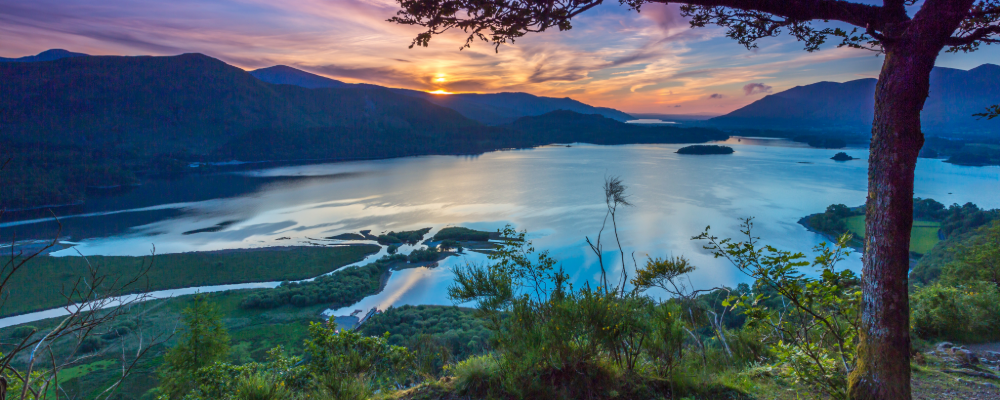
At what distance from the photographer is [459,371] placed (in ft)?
11.7

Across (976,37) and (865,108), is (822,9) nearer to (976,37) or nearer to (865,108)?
(976,37)

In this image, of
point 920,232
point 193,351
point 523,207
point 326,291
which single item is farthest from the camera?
point 523,207

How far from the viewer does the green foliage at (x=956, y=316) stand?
5.46m

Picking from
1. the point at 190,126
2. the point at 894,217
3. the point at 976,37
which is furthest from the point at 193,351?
the point at 190,126

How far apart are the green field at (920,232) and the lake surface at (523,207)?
2.26 m

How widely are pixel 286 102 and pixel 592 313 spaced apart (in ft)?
426

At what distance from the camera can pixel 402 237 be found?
27.1m

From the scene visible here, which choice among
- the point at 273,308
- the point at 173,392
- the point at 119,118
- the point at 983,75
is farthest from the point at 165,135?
the point at 983,75

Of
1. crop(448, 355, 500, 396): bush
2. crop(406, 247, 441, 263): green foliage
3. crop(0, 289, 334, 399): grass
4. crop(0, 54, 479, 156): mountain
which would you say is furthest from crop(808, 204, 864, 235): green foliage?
crop(0, 54, 479, 156): mountain

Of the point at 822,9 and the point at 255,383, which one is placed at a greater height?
the point at 822,9

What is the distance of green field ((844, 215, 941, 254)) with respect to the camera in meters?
21.5

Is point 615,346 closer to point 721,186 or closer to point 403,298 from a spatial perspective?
point 403,298

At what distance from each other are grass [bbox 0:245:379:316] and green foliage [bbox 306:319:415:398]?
59.4 ft

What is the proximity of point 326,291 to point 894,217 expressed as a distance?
1874 centimetres
